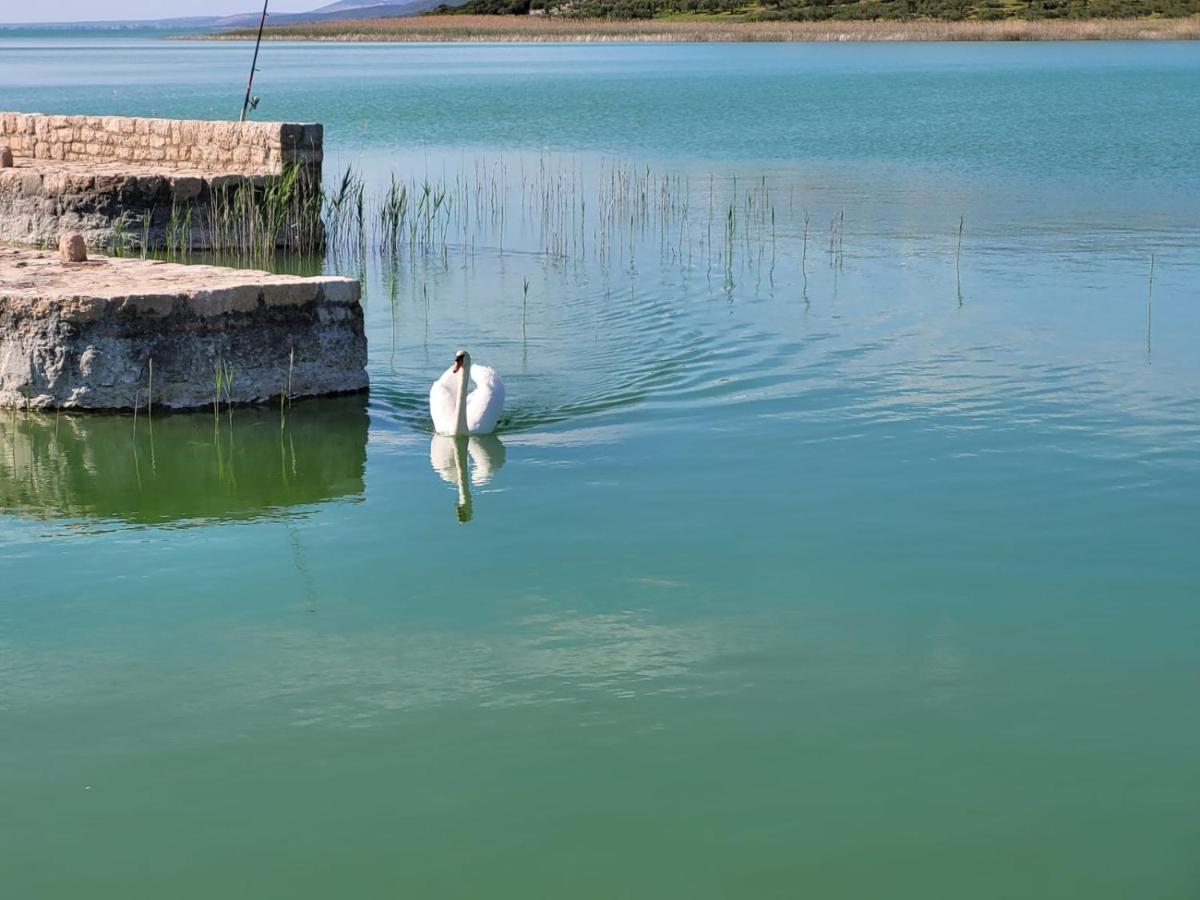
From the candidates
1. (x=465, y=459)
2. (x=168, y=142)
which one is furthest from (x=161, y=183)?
(x=465, y=459)

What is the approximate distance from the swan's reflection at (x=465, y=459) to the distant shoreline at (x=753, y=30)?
69.9 meters

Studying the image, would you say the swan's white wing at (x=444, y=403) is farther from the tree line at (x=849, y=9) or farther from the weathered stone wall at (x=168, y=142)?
the tree line at (x=849, y=9)

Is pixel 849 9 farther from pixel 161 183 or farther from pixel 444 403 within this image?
pixel 444 403

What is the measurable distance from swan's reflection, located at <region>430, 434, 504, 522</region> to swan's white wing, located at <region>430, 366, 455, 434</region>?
3.7 inches

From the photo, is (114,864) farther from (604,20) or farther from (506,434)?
(604,20)

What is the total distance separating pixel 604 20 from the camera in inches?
4058

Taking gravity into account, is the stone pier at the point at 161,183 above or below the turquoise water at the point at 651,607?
above

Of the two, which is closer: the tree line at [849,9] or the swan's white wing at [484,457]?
the swan's white wing at [484,457]

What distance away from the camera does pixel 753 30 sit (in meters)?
84.3

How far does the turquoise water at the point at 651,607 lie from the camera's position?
15.0ft

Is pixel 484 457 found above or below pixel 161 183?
below

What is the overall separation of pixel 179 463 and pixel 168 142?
901 cm

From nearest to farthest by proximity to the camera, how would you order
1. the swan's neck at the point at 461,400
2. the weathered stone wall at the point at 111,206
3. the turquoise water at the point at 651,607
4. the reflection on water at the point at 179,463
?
the turquoise water at the point at 651,607 < the reflection on water at the point at 179,463 < the swan's neck at the point at 461,400 < the weathered stone wall at the point at 111,206

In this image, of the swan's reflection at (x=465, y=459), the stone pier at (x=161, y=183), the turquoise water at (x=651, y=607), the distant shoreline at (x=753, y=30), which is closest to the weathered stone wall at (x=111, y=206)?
the stone pier at (x=161, y=183)
